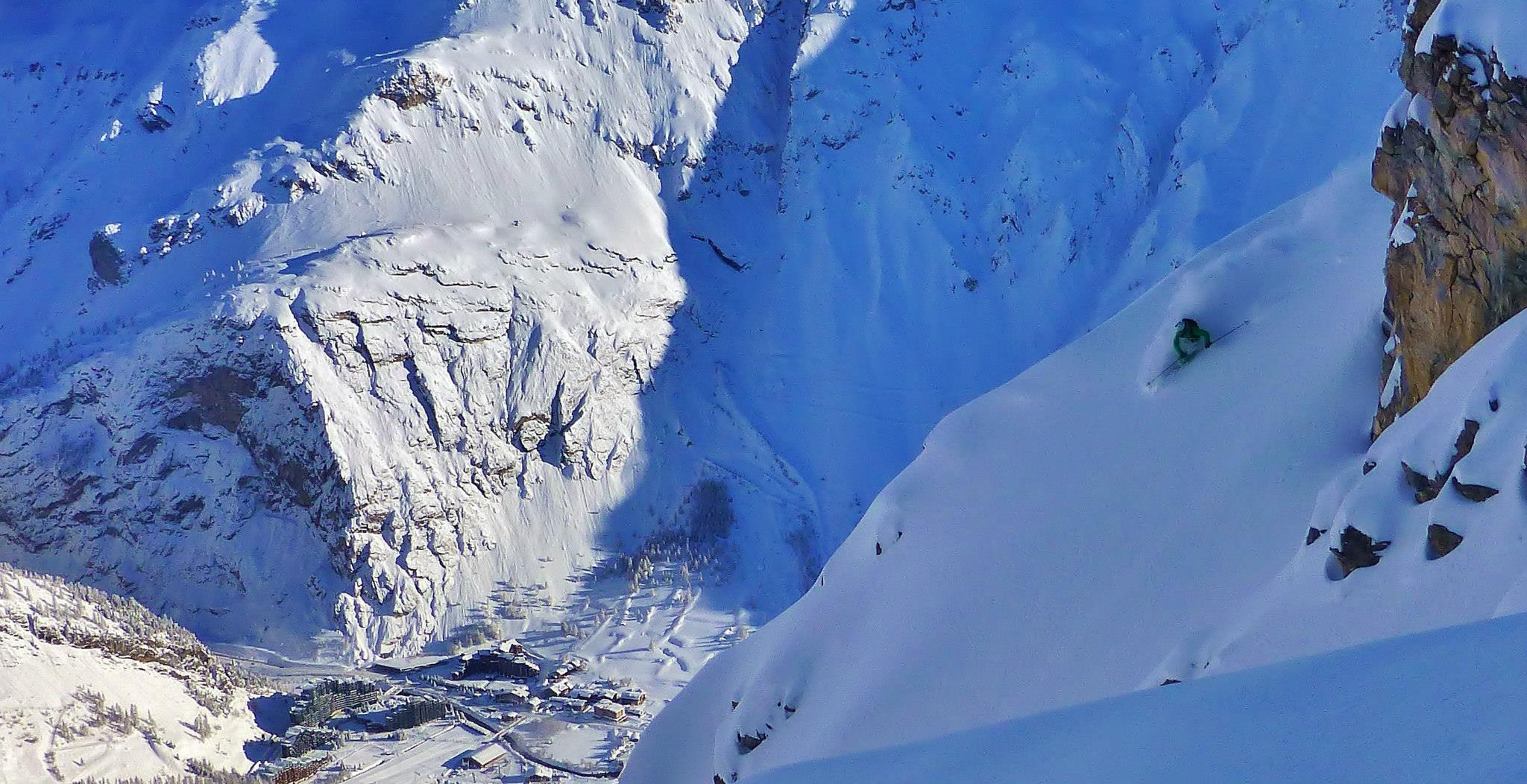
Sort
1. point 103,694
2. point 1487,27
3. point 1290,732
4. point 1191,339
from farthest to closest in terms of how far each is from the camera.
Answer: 1. point 103,694
2. point 1191,339
3. point 1487,27
4. point 1290,732

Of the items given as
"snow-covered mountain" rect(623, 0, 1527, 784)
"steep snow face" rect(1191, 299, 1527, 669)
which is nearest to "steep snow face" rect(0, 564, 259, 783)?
"snow-covered mountain" rect(623, 0, 1527, 784)

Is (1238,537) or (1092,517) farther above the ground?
(1238,537)

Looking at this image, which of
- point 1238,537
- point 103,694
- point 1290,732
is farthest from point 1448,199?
point 103,694

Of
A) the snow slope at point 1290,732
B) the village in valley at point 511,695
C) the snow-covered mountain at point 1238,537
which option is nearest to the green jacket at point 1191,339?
the snow-covered mountain at point 1238,537

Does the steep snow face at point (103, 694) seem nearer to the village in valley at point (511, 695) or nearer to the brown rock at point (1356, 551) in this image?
the village in valley at point (511, 695)

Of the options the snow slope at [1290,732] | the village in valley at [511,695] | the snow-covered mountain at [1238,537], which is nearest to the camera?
the snow slope at [1290,732]

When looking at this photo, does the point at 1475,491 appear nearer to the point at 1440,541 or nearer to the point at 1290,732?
the point at 1440,541
